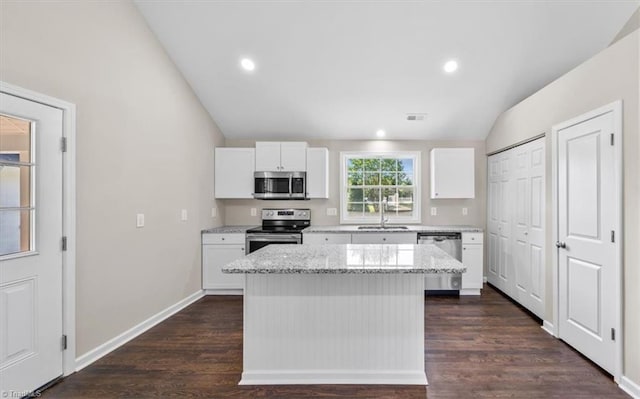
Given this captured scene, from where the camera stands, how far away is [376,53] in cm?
343

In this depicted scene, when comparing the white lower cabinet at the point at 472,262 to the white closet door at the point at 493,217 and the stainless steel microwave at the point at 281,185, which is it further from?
the stainless steel microwave at the point at 281,185

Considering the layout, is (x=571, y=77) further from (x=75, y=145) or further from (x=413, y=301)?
(x=75, y=145)

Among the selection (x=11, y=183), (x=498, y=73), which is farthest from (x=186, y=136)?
(x=498, y=73)

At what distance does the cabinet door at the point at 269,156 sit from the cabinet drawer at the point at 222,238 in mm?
1020

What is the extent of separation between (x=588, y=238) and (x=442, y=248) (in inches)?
70.1

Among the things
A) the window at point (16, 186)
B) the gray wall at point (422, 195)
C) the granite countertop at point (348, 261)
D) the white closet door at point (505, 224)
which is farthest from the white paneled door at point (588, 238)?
the window at point (16, 186)

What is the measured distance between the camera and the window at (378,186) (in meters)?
4.89

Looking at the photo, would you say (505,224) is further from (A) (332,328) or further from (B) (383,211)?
(A) (332,328)

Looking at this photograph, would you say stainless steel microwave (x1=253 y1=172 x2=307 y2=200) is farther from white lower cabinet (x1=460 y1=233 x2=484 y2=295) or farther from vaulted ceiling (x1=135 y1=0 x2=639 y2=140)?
white lower cabinet (x1=460 y1=233 x2=484 y2=295)

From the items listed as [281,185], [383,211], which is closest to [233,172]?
[281,185]

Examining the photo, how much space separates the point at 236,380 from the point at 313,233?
7.32ft

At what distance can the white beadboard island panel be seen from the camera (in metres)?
2.20

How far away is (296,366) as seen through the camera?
7.26 feet

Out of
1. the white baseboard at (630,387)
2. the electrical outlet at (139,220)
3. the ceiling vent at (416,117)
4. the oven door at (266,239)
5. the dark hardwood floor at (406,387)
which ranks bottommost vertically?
the dark hardwood floor at (406,387)
